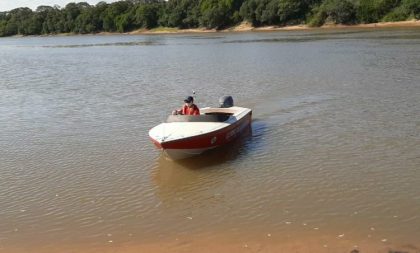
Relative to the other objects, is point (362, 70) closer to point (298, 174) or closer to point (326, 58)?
point (326, 58)

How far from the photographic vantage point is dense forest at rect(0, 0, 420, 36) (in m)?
84.7

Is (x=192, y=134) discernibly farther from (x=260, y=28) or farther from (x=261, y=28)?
(x=260, y=28)

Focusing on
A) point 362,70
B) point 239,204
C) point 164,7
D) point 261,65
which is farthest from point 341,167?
point 164,7

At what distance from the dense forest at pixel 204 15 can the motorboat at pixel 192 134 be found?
7059 centimetres

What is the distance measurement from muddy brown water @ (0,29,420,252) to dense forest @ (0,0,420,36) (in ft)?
209

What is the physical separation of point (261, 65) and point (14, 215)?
27351mm

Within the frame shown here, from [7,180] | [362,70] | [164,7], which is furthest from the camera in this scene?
[164,7]

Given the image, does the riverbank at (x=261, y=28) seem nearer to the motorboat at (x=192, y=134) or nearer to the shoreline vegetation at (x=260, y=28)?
the shoreline vegetation at (x=260, y=28)

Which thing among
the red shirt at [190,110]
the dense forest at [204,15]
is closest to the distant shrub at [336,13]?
the dense forest at [204,15]

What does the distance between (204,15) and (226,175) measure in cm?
10292

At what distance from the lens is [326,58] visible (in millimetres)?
37875

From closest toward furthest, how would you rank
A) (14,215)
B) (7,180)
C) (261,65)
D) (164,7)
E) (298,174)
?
(14,215) → (298,174) → (7,180) → (261,65) → (164,7)

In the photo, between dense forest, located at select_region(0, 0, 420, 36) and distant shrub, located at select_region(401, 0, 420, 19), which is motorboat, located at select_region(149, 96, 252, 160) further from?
dense forest, located at select_region(0, 0, 420, 36)

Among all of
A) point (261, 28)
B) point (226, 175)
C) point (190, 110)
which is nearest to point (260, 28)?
point (261, 28)
